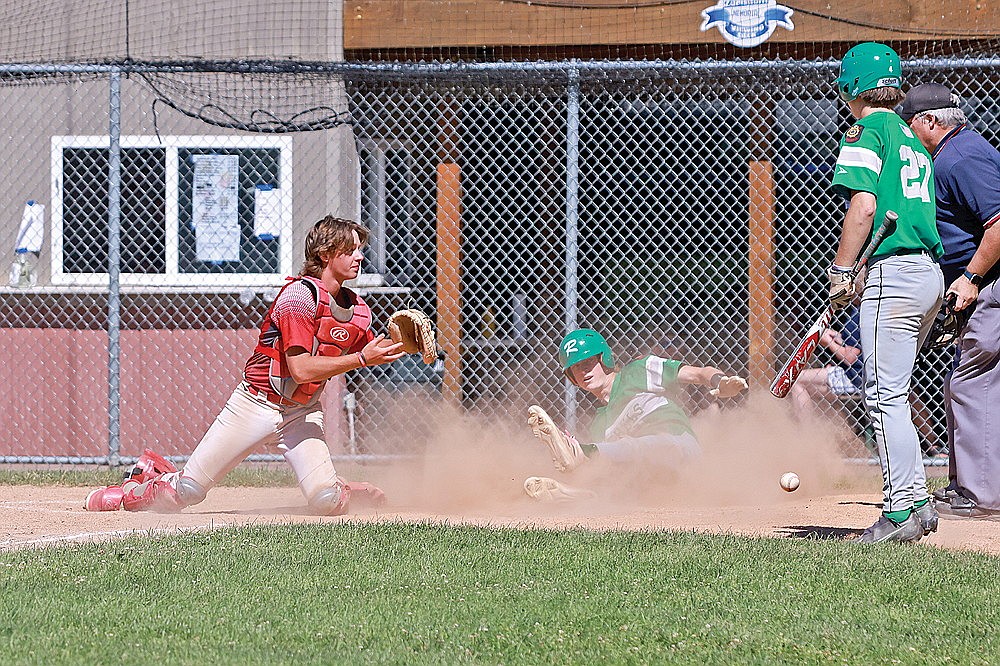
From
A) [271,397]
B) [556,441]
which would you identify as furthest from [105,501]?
[556,441]

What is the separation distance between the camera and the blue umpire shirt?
6324 mm

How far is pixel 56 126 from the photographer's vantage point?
32.6 feet

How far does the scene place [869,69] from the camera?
5.21m

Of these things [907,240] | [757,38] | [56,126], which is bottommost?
[907,240]

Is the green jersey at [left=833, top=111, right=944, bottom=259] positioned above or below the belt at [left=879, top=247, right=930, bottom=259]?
above

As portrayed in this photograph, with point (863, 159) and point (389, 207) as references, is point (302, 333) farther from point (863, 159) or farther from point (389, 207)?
point (389, 207)

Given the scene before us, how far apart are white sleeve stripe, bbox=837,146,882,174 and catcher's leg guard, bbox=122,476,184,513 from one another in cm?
380

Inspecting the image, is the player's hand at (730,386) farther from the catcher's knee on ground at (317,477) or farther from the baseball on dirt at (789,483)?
the catcher's knee on ground at (317,477)

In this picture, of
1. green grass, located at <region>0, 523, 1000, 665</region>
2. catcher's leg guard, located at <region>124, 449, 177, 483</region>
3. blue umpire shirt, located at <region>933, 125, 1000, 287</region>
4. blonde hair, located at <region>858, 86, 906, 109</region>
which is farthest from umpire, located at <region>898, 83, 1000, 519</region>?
catcher's leg guard, located at <region>124, 449, 177, 483</region>

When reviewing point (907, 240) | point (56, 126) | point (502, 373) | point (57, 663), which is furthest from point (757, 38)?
point (57, 663)

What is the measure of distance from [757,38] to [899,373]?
16.6ft

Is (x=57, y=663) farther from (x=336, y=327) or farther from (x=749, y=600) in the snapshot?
(x=336, y=327)

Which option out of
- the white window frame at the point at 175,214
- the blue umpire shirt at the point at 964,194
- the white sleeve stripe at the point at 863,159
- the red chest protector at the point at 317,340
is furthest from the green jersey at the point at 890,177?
the white window frame at the point at 175,214

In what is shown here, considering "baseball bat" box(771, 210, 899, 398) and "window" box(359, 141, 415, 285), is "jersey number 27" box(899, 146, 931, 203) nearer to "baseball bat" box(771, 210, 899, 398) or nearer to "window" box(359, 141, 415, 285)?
"baseball bat" box(771, 210, 899, 398)
